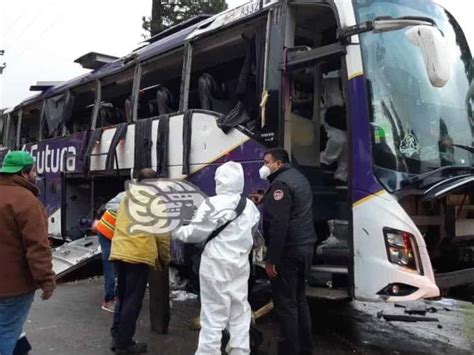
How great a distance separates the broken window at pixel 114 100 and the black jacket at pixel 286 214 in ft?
12.7

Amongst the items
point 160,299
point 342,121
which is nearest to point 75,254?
point 160,299

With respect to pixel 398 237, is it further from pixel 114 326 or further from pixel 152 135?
pixel 152 135

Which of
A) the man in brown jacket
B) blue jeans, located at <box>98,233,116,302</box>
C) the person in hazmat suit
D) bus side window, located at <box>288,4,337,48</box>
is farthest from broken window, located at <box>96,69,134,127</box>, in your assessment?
the man in brown jacket

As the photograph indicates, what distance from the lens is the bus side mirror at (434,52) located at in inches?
167

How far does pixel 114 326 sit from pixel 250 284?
1332mm

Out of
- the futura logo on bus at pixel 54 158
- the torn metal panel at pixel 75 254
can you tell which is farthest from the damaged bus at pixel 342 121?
the torn metal panel at pixel 75 254

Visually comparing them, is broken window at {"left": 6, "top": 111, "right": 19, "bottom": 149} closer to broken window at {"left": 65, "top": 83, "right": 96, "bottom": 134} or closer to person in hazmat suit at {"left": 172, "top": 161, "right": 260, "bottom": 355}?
broken window at {"left": 65, "top": 83, "right": 96, "bottom": 134}

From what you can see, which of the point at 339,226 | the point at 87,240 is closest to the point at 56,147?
the point at 87,240

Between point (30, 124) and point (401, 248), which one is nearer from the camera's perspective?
point (401, 248)

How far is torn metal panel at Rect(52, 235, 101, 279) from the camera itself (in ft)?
28.1

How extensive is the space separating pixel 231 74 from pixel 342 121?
1.53 metres

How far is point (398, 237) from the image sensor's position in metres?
4.46

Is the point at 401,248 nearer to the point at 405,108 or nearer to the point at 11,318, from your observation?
the point at 405,108

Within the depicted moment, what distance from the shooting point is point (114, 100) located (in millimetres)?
8383
